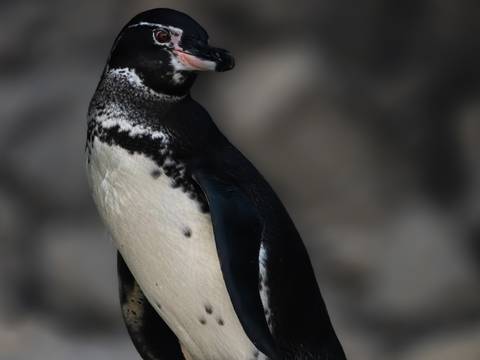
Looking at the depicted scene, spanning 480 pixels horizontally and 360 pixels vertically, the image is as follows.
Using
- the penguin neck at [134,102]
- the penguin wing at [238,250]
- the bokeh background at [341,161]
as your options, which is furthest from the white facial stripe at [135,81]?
the bokeh background at [341,161]

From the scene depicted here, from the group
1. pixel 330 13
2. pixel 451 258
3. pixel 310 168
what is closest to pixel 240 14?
pixel 330 13

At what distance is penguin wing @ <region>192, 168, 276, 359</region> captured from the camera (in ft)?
4.64

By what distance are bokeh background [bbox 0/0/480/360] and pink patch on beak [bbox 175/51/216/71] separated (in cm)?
159

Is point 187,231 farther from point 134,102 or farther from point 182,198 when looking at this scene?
point 134,102

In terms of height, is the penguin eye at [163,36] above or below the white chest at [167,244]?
above

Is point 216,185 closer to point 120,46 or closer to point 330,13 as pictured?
point 120,46

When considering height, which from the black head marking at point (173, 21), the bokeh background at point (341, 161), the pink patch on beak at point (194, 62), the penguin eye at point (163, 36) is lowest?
the bokeh background at point (341, 161)

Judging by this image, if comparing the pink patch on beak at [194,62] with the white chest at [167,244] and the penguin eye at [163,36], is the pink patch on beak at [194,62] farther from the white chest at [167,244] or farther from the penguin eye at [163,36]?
the white chest at [167,244]

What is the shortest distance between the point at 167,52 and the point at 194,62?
42mm

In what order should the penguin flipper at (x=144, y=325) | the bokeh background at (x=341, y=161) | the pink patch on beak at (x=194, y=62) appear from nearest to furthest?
the pink patch on beak at (x=194, y=62), the penguin flipper at (x=144, y=325), the bokeh background at (x=341, y=161)

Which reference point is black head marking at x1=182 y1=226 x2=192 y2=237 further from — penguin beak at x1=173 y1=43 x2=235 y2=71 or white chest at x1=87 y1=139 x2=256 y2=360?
penguin beak at x1=173 y1=43 x2=235 y2=71

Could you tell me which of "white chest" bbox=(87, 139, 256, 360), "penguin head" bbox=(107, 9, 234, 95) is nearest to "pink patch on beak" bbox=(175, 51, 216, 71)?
"penguin head" bbox=(107, 9, 234, 95)

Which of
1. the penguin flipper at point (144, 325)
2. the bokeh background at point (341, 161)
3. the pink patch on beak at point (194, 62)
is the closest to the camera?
the pink patch on beak at point (194, 62)

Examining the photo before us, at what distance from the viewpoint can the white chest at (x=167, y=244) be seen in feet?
4.73
